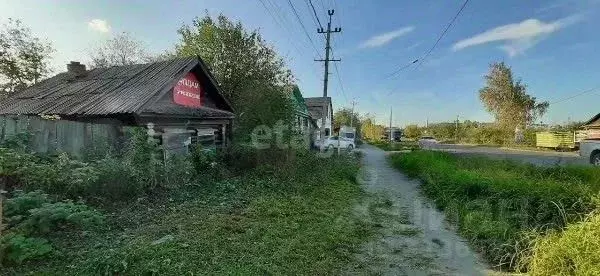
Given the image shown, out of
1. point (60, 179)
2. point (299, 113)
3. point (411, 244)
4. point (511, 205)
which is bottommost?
point (411, 244)

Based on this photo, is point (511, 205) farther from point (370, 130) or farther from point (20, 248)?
point (370, 130)

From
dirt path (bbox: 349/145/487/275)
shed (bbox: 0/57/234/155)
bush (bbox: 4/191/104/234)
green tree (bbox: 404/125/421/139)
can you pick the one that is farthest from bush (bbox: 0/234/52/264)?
green tree (bbox: 404/125/421/139)

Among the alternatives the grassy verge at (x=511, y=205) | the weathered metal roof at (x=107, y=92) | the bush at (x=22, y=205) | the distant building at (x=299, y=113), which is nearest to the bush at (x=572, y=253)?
the grassy verge at (x=511, y=205)

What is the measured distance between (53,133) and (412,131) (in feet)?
218

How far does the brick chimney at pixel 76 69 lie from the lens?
15.4 meters

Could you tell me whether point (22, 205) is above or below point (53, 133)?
below

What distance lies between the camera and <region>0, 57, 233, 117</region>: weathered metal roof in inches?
424

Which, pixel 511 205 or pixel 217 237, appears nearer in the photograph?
pixel 217 237

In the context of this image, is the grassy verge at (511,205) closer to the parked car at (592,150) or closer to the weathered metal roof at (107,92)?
the parked car at (592,150)

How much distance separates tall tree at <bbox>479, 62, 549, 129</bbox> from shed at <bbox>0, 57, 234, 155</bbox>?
40262 mm

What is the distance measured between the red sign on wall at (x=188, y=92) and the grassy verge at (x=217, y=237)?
5.47m

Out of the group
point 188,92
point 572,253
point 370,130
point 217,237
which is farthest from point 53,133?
point 370,130

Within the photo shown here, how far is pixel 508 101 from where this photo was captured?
4453cm

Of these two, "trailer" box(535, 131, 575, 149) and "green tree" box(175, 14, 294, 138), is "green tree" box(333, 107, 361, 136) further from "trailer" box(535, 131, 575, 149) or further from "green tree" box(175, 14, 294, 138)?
"green tree" box(175, 14, 294, 138)
